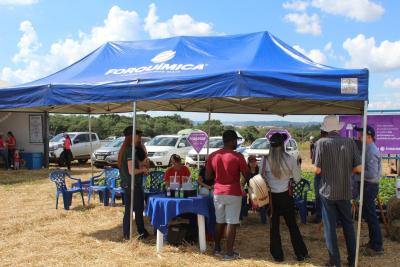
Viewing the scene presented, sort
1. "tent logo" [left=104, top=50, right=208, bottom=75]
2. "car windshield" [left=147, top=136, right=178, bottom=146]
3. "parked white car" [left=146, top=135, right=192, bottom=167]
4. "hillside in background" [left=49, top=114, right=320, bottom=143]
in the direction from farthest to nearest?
"hillside in background" [left=49, top=114, right=320, bottom=143] < "car windshield" [left=147, top=136, right=178, bottom=146] < "parked white car" [left=146, top=135, right=192, bottom=167] < "tent logo" [left=104, top=50, right=208, bottom=75]

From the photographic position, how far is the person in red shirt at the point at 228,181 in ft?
19.1

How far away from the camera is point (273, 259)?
6059 millimetres

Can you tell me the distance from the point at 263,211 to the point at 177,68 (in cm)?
320

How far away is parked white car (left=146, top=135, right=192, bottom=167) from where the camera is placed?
65.4ft

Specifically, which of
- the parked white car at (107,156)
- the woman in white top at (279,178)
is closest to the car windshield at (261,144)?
the parked white car at (107,156)

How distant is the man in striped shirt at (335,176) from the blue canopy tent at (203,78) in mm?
221

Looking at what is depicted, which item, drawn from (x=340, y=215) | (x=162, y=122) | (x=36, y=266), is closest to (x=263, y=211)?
(x=340, y=215)

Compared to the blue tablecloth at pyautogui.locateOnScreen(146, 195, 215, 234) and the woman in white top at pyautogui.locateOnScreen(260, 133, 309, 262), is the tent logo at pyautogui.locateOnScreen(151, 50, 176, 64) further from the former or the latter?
the woman in white top at pyautogui.locateOnScreen(260, 133, 309, 262)

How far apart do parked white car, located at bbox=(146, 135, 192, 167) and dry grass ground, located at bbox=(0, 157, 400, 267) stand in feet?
32.1

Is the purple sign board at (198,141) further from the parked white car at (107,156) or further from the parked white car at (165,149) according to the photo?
the parked white car at (107,156)

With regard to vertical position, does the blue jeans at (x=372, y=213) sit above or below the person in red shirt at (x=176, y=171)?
below

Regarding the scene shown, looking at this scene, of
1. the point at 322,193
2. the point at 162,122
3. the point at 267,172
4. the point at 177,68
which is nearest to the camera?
the point at 322,193

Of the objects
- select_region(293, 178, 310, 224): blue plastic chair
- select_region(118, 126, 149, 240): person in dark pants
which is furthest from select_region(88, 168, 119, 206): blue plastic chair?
select_region(293, 178, 310, 224): blue plastic chair

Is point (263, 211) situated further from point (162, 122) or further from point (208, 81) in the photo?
point (162, 122)
